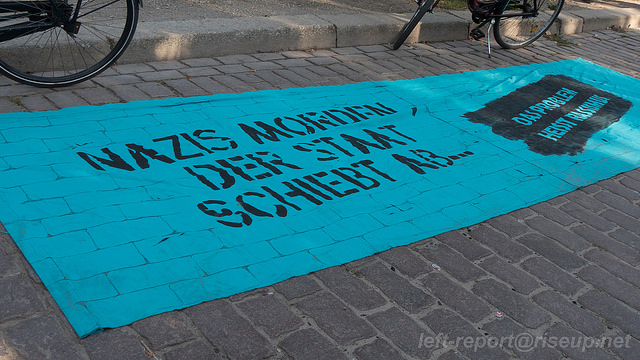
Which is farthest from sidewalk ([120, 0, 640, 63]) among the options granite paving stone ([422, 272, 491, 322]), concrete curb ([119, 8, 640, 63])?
granite paving stone ([422, 272, 491, 322])

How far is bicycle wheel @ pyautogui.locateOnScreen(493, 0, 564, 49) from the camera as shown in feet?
23.8

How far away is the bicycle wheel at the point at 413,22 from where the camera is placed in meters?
6.48

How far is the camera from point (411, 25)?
655cm

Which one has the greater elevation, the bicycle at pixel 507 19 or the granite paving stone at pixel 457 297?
the bicycle at pixel 507 19

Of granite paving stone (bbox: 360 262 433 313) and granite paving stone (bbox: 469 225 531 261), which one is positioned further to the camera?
granite paving stone (bbox: 469 225 531 261)

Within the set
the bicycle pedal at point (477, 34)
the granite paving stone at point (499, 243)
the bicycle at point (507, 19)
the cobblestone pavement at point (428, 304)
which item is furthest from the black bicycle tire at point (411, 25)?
the granite paving stone at point (499, 243)

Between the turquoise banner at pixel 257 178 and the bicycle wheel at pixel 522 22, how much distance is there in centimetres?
199

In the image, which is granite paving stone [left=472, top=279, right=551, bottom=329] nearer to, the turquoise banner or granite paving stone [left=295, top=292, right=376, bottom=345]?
the turquoise banner

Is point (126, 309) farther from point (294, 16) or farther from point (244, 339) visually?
point (294, 16)

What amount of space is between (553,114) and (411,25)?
1905mm

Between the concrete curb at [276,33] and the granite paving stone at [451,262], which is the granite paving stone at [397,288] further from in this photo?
the concrete curb at [276,33]

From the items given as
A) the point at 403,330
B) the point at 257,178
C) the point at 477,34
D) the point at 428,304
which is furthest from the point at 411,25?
the point at 403,330

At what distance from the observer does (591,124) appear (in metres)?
5.51

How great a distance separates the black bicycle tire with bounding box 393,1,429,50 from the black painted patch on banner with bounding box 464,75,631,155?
1366 mm
